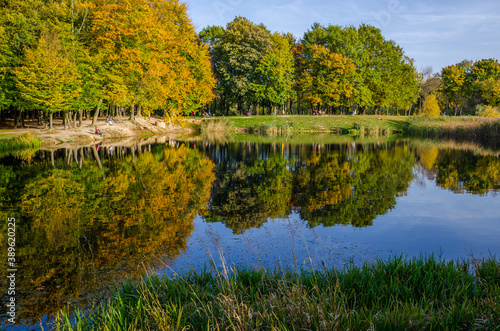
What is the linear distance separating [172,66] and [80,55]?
1117cm

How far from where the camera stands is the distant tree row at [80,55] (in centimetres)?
3578

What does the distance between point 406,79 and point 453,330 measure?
76.6m

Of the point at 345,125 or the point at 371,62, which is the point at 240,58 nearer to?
the point at 345,125

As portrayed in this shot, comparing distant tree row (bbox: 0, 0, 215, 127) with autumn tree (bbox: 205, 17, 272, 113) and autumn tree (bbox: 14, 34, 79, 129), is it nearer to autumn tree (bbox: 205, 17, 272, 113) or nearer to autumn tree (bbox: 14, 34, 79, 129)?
autumn tree (bbox: 14, 34, 79, 129)

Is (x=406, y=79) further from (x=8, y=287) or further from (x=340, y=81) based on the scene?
(x=8, y=287)

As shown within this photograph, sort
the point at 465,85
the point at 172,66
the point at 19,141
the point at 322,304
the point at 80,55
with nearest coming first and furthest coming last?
1. the point at 322,304
2. the point at 19,141
3. the point at 80,55
4. the point at 172,66
5. the point at 465,85

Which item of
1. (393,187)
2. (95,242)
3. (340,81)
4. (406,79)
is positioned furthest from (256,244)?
(406,79)

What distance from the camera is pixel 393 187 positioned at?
17.0 metres

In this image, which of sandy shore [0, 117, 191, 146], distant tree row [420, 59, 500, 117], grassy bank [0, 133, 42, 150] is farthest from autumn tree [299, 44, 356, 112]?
grassy bank [0, 133, 42, 150]

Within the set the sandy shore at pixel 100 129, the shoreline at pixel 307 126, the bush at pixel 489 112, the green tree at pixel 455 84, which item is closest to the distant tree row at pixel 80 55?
the sandy shore at pixel 100 129

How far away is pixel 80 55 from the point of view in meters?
39.4

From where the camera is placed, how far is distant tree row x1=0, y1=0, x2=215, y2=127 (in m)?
35.8

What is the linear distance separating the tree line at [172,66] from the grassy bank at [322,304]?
35.5 m
